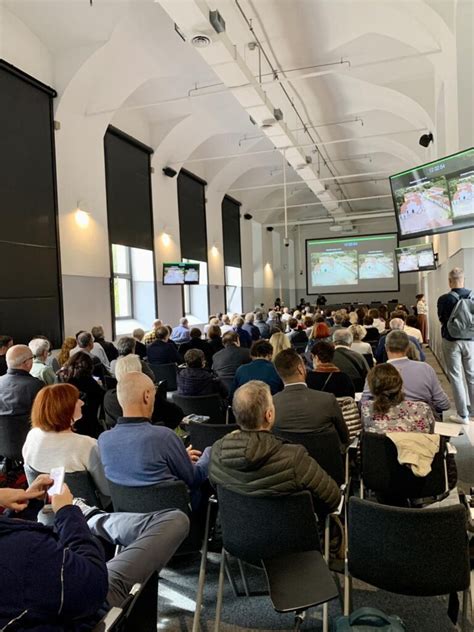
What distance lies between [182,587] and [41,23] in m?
7.71

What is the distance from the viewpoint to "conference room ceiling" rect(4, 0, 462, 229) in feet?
21.6

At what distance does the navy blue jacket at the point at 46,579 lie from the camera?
1100mm

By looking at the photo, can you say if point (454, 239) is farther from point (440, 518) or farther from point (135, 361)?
point (440, 518)

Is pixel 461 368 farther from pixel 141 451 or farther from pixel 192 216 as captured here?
pixel 192 216

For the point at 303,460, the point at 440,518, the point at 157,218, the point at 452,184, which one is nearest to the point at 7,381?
the point at 303,460

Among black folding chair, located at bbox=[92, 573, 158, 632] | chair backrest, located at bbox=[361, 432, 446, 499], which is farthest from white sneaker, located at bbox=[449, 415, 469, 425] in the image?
black folding chair, located at bbox=[92, 573, 158, 632]

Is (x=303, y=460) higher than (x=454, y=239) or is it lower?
lower

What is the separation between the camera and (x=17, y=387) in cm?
361

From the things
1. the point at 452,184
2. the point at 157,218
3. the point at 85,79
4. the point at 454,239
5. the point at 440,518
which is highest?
the point at 85,79

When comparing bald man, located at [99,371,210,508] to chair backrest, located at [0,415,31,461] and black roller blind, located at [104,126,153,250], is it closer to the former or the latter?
chair backrest, located at [0,415,31,461]

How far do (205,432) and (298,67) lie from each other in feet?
25.1

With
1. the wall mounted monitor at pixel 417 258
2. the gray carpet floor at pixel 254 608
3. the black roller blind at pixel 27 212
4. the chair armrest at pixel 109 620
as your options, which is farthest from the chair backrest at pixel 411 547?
the wall mounted monitor at pixel 417 258

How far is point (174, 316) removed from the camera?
38.8ft

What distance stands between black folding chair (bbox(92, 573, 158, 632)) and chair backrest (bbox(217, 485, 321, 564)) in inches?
16.4
